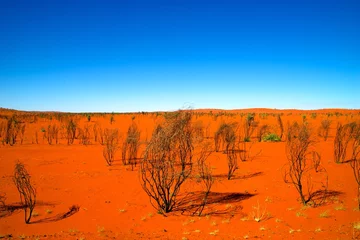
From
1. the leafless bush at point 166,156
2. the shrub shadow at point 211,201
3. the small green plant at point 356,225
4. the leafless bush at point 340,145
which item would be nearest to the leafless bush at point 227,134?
the shrub shadow at point 211,201

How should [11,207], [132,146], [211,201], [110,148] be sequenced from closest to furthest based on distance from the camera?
[11,207] → [211,201] → [110,148] → [132,146]

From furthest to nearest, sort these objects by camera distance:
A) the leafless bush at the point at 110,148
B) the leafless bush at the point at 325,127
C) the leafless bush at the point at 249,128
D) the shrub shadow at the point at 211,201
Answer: the leafless bush at the point at 249,128, the leafless bush at the point at 325,127, the leafless bush at the point at 110,148, the shrub shadow at the point at 211,201

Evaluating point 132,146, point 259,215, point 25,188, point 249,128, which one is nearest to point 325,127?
point 249,128

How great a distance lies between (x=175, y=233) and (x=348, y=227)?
360 cm

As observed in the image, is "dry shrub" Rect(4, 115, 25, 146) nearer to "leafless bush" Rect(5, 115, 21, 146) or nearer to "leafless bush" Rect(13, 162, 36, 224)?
"leafless bush" Rect(5, 115, 21, 146)

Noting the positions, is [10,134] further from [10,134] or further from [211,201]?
[211,201]

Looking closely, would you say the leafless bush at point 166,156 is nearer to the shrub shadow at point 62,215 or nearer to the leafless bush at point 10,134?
the shrub shadow at point 62,215

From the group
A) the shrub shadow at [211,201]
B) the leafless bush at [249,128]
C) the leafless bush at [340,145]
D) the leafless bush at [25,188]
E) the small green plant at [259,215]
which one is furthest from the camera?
the leafless bush at [249,128]

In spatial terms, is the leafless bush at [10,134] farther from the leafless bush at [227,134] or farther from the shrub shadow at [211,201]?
the shrub shadow at [211,201]

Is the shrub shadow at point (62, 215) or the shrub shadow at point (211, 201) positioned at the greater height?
the shrub shadow at point (211, 201)

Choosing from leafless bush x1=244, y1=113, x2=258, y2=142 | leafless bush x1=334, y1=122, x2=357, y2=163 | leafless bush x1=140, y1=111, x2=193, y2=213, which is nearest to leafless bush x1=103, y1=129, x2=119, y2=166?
leafless bush x1=140, y1=111, x2=193, y2=213

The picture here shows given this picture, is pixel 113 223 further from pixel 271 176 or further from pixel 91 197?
pixel 271 176

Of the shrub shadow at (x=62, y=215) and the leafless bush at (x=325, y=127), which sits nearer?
the shrub shadow at (x=62, y=215)

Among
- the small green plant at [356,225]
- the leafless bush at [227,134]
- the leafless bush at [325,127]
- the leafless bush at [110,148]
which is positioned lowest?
the small green plant at [356,225]
